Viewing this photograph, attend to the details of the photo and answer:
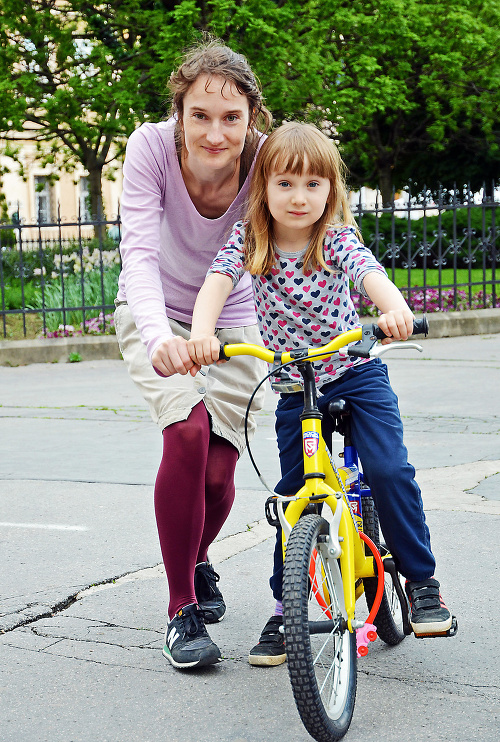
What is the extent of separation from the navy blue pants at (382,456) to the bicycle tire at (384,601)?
0.10 metres

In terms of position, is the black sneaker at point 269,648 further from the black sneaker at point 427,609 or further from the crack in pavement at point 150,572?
the crack in pavement at point 150,572

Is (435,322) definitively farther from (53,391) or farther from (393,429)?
(393,429)

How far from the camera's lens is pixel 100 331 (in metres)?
10.8

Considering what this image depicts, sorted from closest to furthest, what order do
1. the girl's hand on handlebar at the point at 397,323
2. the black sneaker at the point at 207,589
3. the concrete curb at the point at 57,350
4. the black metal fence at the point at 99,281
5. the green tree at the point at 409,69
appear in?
the girl's hand on handlebar at the point at 397,323, the black sneaker at the point at 207,589, the concrete curb at the point at 57,350, the black metal fence at the point at 99,281, the green tree at the point at 409,69

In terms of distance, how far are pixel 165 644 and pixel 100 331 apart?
8017mm

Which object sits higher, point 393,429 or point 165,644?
point 393,429

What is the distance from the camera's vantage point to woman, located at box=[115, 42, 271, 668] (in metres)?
2.87

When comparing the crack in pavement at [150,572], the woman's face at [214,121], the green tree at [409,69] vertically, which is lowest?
the crack in pavement at [150,572]

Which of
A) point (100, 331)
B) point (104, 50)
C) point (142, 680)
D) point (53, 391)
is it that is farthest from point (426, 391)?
point (104, 50)

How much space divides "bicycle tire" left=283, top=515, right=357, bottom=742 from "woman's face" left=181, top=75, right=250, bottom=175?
114cm

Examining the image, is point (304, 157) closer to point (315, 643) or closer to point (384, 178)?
point (315, 643)

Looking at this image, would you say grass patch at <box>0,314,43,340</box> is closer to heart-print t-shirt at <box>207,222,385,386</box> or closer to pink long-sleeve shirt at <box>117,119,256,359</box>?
pink long-sleeve shirt at <box>117,119,256,359</box>

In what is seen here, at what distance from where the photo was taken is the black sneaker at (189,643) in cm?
289

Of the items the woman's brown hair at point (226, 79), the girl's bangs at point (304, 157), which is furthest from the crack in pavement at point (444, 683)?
the woman's brown hair at point (226, 79)
